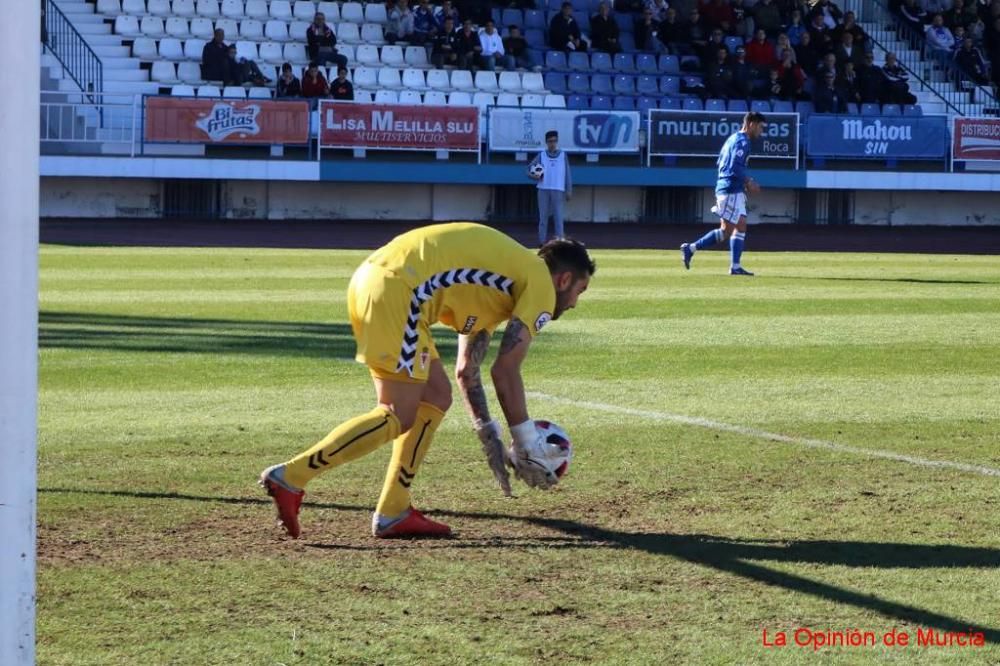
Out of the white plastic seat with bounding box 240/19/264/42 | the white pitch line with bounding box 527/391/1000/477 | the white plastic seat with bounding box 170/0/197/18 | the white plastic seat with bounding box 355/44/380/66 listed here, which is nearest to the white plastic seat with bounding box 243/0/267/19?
the white plastic seat with bounding box 240/19/264/42

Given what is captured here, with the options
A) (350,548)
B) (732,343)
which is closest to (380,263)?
(350,548)

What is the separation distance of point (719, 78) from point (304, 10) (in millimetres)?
10051

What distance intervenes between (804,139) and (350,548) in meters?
28.2

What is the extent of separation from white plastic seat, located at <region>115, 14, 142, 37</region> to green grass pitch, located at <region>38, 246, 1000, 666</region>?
2050 centimetres

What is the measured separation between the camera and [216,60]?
31094mm

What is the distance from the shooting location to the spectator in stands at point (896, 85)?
35156mm

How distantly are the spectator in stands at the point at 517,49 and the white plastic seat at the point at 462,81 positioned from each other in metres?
1.40

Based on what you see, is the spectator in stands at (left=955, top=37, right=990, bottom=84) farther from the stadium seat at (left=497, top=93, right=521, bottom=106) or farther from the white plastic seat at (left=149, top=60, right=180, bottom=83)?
the white plastic seat at (left=149, top=60, right=180, bottom=83)

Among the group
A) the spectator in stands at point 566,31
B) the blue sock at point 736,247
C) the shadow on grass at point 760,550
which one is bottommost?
the shadow on grass at point 760,550

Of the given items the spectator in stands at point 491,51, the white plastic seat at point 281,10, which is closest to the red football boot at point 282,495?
the spectator in stands at point 491,51

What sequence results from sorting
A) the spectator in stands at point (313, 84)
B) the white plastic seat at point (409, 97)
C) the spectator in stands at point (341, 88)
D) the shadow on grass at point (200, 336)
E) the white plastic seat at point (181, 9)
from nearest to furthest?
the shadow on grass at point (200, 336)
the spectator in stands at point (313, 84)
the spectator in stands at point (341, 88)
the white plastic seat at point (409, 97)
the white plastic seat at point (181, 9)

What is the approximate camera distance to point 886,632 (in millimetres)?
4895

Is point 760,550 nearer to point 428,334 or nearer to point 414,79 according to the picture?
point 428,334

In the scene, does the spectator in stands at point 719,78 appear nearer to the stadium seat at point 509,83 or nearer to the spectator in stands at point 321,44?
the stadium seat at point 509,83
